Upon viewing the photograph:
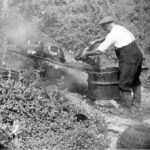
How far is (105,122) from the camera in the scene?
6.61 metres

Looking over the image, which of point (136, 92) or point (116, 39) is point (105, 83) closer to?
point (136, 92)

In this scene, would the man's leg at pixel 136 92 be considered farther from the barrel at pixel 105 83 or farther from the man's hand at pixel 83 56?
the man's hand at pixel 83 56

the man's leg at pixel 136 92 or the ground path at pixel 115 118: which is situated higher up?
the man's leg at pixel 136 92

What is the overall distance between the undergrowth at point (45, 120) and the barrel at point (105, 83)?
4.39ft

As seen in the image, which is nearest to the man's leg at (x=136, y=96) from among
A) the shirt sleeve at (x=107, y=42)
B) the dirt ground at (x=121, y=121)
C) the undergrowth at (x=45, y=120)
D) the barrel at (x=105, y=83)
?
the dirt ground at (x=121, y=121)

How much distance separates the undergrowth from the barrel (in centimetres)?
134

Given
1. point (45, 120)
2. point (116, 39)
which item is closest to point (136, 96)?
point (116, 39)

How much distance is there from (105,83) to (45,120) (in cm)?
→ 224

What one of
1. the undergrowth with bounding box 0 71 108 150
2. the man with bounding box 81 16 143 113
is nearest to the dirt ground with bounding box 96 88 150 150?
the undergrowth with bounding box 0 71 108 150

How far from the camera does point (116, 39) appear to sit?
7.63 meters

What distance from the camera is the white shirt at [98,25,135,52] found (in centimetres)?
759

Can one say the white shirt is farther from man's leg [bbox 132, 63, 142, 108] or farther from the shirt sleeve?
man's leg [bbox 132, 63, 142, 108]

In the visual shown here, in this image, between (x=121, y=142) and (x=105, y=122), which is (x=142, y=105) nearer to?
(x=105, y=122)

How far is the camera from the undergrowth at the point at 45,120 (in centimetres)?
568
